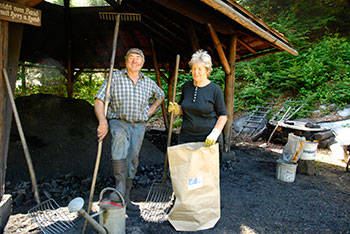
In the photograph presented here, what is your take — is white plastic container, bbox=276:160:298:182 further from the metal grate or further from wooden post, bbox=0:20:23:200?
wooden post, bbox=0:20:23:200

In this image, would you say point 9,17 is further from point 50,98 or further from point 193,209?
point 50,98

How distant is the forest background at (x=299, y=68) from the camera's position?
7.86m

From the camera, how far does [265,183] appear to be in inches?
139

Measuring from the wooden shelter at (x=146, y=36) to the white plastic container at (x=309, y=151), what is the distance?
53.4 inches

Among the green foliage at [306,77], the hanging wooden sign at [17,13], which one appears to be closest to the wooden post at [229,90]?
the hanging wooden sign at [17,13]

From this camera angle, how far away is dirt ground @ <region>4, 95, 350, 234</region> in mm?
2314

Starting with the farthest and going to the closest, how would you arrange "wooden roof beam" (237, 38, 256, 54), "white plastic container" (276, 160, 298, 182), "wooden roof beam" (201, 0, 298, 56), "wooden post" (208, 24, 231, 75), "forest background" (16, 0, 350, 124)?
"forest background" (16, 0, 350, 124)
"wooden roof beam" (237, 38, 256, 54)
"wooden post" (208, 24, 231, 75)
"white plastic container" (276, 160, 298, 182)
"wooden roof beam" (201, 0, 298, 56)

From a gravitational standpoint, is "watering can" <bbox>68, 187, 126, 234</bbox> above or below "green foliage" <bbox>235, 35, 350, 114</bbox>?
below

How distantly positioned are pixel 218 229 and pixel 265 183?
66.8 inches

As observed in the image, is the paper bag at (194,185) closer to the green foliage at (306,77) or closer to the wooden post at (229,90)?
the wooden post at (229,90)

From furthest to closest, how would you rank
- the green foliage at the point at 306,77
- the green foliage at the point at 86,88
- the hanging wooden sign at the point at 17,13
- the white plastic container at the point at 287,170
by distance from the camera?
the green foliage at the point at 86,88, the green foliage at the point at 306,77, the white plastic container at the point at 287,170, the hanging wooden sign at the point at 17,13

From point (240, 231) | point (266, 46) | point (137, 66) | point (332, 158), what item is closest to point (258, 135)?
point (332, 158)

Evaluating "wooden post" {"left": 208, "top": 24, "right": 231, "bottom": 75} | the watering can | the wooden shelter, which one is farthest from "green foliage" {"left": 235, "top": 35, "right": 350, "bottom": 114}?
the watering can

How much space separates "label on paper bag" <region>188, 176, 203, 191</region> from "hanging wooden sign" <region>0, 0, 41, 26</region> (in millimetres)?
2203
